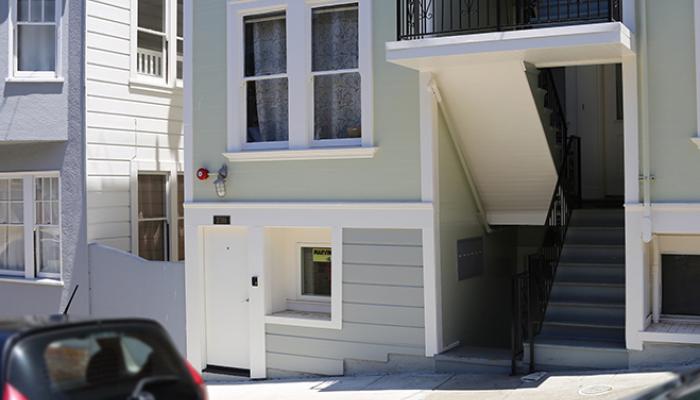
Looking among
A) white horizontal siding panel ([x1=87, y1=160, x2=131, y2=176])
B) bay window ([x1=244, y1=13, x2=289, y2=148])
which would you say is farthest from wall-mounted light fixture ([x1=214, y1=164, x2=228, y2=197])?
white horizontal siding panel ([x1=87, y1=160, x2=131, y2=176])

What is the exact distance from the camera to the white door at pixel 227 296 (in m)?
12.0

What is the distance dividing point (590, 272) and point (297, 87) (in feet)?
14.9

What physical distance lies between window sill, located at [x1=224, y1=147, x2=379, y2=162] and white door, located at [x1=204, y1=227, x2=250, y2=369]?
1041 millimetres

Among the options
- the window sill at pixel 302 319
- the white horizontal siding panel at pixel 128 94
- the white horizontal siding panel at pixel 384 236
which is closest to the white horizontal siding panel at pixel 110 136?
the white horizontal siding panel at pixel 128 94

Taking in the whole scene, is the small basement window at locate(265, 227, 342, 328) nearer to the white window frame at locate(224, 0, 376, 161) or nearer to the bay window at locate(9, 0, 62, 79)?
the white window frame at locate(224, 0, 376, 161)

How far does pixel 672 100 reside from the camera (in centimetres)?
937

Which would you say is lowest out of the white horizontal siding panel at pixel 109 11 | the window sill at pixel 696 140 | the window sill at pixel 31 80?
the window sill at pixel 696 140

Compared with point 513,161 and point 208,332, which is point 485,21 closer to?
point 513,161

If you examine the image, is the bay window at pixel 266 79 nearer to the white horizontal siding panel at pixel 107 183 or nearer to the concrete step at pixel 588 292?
the white horizontal siding panel at pixel 107 183

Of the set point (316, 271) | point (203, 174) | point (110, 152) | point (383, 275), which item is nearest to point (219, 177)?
point (203, 174)

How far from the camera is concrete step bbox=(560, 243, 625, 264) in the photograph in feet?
37.2

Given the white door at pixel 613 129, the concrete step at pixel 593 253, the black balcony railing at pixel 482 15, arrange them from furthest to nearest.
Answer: the white door at pixel 613 129 → the concrete step at pixel 593 253 → the black balcony railing at pixel 482 15

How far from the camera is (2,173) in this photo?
1434 cm

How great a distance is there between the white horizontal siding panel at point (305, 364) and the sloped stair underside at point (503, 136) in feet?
9.90
